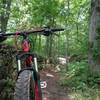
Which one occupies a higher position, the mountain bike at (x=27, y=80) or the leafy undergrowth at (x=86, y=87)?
the mountain bike at (x=27, y=80)

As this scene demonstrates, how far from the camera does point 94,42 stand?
4.91 m

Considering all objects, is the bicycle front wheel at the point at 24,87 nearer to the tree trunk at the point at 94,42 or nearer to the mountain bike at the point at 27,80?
the mountain bike at the point at 27,80

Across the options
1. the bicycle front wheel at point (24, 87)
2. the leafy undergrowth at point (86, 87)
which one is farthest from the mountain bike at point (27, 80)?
the leafy undergrowth at point (86, 87)

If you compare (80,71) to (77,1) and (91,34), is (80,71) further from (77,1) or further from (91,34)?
(77,1)

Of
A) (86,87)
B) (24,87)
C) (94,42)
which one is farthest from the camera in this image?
(94,42)

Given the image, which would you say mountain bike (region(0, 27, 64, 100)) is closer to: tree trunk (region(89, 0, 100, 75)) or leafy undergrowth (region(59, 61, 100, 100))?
leafy undergrowth (region(59, 61, 100, 100))

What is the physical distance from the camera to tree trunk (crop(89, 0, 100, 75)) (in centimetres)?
486

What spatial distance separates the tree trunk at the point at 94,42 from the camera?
486cm

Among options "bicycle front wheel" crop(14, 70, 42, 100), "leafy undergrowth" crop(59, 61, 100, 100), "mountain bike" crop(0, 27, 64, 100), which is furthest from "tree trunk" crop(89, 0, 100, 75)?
"bicycle front wheel" crop(14, 70, 42, 100)

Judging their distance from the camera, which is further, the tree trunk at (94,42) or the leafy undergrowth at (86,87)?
the tree trunk at (94,42)

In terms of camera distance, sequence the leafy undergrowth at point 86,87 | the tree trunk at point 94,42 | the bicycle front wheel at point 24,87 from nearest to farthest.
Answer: the bicycle front wheel at point 24,87, the leafy undergrowth at point 86,87, the tree trunk at point 94,42

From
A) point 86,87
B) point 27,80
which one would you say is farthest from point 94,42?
point 27,80

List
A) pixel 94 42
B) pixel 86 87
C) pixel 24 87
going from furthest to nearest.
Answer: pixel 94 42
pixel 86 87
pixel 24 87

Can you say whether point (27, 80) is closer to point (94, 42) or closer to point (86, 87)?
point (86, 87)
